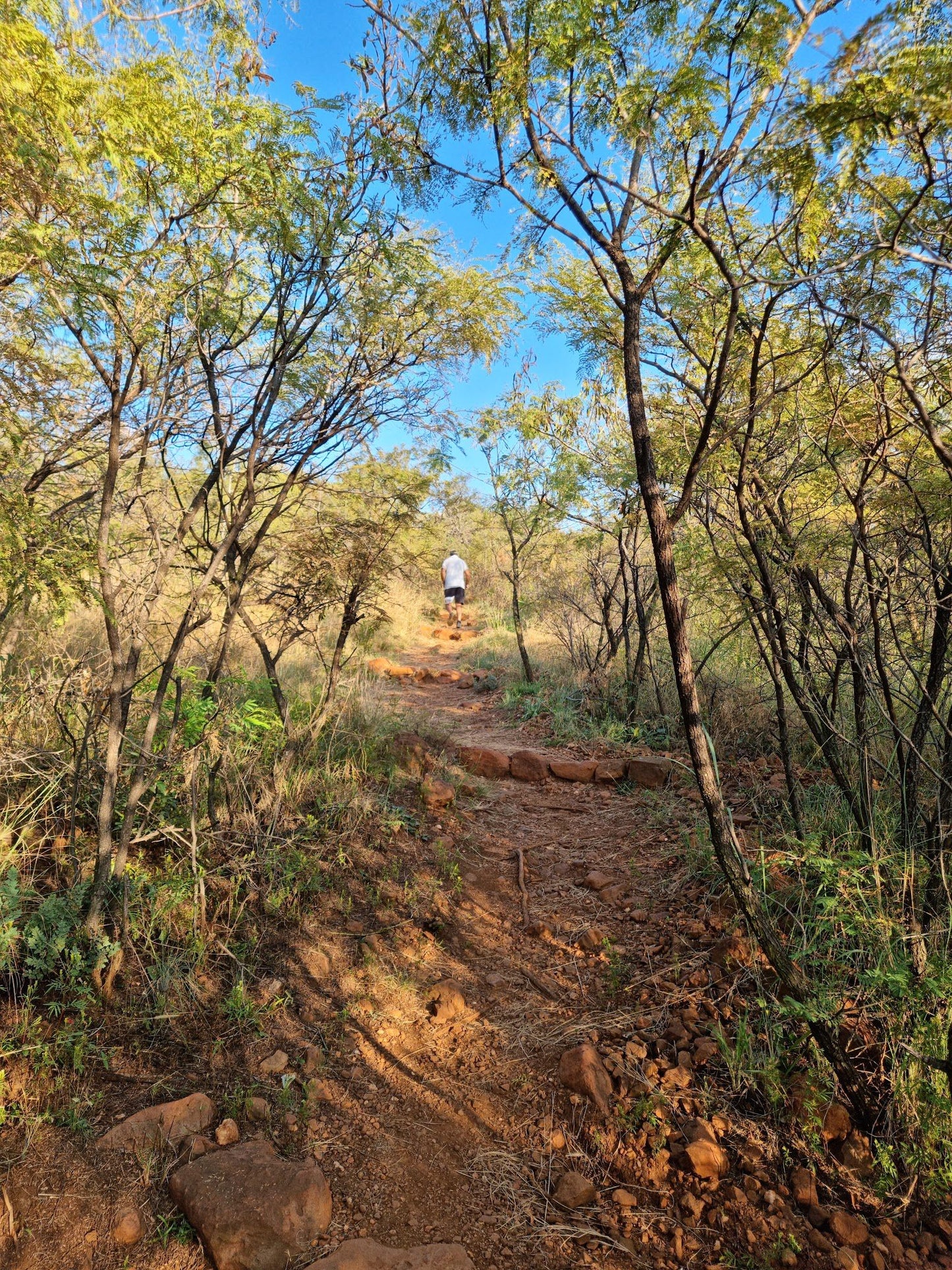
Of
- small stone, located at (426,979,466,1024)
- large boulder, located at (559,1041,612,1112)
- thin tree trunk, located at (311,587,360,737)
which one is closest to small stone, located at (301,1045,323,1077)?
small stone, located at (426,979,466,1024)

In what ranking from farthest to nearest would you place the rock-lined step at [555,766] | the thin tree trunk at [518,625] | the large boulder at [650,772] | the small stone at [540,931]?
1. the thin tree trunk at [518,625]
2. the rock-lined step at [555,766]
3. the large boulder at [650,772]
4. the small stone at [540,931]

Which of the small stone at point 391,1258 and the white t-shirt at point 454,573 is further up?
the white t-shirt at point 454,573

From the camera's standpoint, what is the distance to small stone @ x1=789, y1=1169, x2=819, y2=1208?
1.85 meters

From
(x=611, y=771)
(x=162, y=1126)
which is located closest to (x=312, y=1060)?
(x=162, y=1126)

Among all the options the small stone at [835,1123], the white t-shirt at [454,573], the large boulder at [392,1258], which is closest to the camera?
the large boulder at [392,1258]

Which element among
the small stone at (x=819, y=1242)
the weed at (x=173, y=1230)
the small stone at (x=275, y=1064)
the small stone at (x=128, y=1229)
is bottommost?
the weed at (x=173, y=1230)

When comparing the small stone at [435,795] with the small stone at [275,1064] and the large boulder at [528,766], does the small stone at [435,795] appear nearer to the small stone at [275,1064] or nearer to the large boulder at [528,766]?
the large boulder at [528,766]

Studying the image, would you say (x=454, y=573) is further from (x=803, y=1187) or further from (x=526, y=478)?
(x=803, y=1187)

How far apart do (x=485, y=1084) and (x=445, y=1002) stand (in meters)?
0.41

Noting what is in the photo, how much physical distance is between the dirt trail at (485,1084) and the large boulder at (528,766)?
63.4 inches

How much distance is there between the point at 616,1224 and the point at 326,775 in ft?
9.09

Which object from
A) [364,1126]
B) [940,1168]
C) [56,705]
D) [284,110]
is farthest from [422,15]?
[940,1168]

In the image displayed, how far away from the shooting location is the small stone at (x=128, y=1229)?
66.8 inches

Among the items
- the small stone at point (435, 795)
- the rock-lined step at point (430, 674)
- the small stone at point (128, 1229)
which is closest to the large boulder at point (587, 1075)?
the small stone at point (128, 1229)
